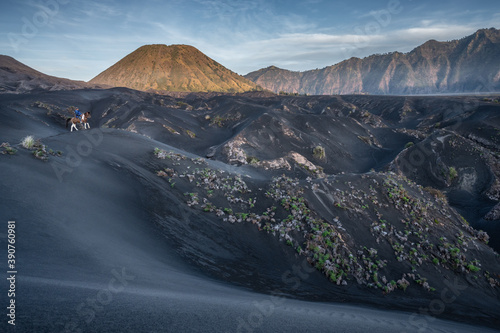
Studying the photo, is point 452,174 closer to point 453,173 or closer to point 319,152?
point 453,173

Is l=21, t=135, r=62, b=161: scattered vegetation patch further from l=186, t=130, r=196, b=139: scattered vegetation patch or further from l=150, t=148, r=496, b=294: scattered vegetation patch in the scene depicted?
l=186, t=130, r=196, b=139: scattered vegetation patch

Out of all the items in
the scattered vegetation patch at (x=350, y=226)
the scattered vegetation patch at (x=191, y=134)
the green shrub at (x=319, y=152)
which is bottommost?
the scattered vegetation patch at (x=350, y=226)

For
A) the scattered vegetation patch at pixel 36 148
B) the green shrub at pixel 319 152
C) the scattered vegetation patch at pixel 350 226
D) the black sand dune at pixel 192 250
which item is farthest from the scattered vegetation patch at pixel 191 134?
the scattered vegetation patch at pixel 36 148

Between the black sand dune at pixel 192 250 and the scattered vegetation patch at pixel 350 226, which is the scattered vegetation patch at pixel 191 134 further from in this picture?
the scattered vegetation patch at pixel 350 226

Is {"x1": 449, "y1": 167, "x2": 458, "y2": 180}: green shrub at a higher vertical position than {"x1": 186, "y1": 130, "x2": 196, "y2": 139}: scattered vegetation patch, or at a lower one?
lower

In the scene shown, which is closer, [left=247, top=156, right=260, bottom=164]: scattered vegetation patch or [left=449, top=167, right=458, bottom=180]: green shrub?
[left=449, top=167, right=458, bottom=180]: green shrub

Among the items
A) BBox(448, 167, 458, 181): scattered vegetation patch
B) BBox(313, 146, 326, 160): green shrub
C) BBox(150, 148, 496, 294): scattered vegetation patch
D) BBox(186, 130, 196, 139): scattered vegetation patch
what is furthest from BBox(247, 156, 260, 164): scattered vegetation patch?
BBox(448, 167, 458, 181): scattered vegetation patch

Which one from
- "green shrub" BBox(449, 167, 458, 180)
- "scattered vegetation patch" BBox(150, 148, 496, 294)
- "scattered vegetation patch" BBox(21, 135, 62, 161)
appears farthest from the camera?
"green shrub" BBox(449, 167, 458, 180)

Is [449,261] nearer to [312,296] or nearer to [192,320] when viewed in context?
[312,296]

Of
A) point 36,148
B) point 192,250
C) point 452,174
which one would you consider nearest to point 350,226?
point 192,250

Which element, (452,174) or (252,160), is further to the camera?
(252,160)

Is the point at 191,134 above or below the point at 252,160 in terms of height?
above
